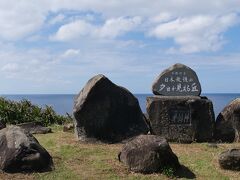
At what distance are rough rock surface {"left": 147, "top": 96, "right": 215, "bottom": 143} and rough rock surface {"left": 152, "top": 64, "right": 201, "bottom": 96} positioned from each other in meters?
0.53

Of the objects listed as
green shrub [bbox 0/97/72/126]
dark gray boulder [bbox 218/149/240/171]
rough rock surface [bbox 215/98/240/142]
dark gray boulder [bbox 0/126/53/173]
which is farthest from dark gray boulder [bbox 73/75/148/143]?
green shrub [bbox 0/97/72/126]

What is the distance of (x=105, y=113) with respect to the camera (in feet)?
45.3

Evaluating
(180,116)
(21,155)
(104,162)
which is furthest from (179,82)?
(21,155)

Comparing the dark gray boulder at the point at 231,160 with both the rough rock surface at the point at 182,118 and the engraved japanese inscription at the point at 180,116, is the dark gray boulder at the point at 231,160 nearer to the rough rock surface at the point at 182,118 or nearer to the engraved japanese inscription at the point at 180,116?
the rough rock surface at the point at 182,118

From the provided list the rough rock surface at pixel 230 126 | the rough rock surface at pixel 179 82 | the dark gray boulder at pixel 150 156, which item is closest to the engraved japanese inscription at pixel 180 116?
the rough rock surface at pixel 179 82

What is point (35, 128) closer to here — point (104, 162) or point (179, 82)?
point (179, 82)

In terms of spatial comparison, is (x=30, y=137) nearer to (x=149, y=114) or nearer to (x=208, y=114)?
(x=149, y=114)

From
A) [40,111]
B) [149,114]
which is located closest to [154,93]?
[149,114]

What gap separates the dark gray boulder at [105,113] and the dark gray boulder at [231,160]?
11.7 feet

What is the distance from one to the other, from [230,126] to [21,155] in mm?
6574

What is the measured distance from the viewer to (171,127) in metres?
14.1

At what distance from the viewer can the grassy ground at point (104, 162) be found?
10.1m

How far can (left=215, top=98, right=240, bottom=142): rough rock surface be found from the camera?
14.3 m

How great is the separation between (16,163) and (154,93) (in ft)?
18.8
